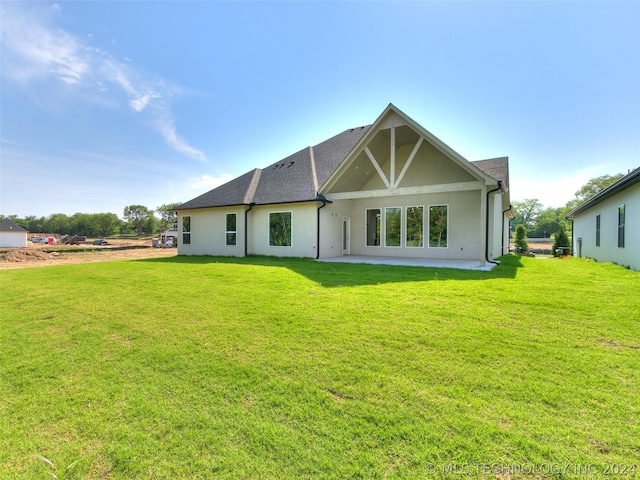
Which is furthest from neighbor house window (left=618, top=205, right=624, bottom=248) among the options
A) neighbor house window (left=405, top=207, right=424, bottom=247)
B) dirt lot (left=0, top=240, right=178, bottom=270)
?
A: dirt lot (left=0, top=240, right=178, bottom=270)

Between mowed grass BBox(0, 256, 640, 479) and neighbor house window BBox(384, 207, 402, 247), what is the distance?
28.8ft

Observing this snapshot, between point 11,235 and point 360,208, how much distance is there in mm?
51725

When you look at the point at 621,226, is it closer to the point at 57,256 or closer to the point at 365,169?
the point at 365,169

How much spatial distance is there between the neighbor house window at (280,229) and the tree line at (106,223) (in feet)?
294

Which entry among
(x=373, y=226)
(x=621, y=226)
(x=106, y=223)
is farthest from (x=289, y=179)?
(x=106, y=223)

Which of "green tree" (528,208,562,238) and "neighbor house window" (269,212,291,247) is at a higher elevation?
"green tree" (528,208,562,238)

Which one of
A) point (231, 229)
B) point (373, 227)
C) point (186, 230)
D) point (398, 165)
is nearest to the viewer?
point (398, 165)

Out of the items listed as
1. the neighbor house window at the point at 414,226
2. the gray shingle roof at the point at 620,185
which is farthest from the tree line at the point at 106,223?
the gray shingle roof at the point at 620,185

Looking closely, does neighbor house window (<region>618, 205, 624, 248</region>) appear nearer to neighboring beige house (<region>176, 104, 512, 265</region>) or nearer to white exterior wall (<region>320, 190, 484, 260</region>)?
neighboring beige house (<region>176, 104, 512, 265</region>)

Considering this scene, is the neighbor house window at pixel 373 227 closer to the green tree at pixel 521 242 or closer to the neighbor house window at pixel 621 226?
the neighbor house window at pixel 621 226

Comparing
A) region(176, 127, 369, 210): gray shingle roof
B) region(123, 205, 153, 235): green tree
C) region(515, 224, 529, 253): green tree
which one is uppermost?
region(123, 205, 153, 235): green tree

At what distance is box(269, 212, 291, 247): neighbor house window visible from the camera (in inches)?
550

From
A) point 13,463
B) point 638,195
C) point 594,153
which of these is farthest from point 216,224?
point 594,153

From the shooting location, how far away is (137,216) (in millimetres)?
96938
